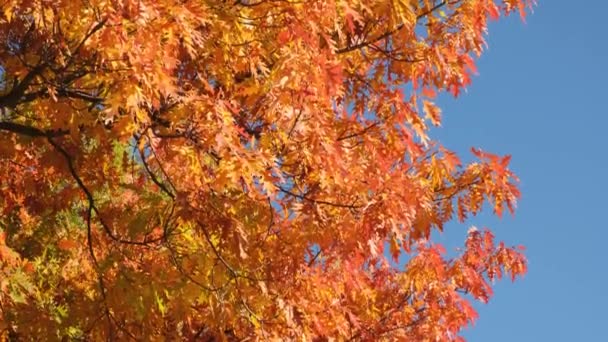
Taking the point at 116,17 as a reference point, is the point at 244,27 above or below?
above

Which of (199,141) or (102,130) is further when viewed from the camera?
(102,130)

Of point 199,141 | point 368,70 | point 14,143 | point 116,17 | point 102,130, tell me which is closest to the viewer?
point 116,17

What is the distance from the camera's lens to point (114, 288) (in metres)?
7.95

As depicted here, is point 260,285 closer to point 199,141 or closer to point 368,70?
point 199,141

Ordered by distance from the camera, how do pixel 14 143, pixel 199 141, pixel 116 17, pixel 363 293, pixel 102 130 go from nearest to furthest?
pixel 116 17
pixel 199 141
pixel 102 130
pixel 14 143
pixel 363 293

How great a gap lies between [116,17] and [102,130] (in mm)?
1773

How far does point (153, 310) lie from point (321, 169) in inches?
95.2

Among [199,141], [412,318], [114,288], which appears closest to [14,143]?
[114,288]

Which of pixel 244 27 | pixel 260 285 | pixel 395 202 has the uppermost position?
pixel 244 27

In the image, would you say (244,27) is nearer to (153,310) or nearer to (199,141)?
(199,141)

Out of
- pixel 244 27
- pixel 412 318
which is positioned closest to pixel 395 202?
pixel 244 27

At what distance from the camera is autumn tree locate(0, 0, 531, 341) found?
18.9ft

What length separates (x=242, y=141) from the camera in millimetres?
7641

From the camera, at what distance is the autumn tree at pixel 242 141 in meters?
5.75
